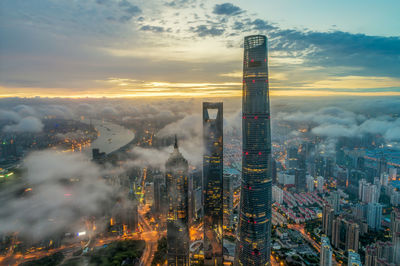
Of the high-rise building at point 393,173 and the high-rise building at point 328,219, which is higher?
the high-rise building at point 393,173

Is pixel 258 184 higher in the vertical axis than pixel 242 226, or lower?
higher

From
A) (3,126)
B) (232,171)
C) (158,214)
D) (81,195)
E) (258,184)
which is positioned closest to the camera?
(3,126)

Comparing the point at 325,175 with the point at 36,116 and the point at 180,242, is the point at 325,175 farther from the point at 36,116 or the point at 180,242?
the point at 36,116

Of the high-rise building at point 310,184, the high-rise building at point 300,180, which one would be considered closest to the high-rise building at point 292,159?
the high-rise building at point 300,180

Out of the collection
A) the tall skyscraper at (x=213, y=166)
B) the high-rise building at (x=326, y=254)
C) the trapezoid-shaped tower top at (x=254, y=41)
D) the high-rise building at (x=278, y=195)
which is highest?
the trapezoid-shaped tower top at (x=254, y=41)

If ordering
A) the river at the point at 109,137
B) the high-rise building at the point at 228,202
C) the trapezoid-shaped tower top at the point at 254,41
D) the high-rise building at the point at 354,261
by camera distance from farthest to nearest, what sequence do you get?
the high-rise building at the point at 228,202
the river at the point at 109,137
the trapezoid-shaped tower top at the point at 254,41
the high-rise building at the point at 354,261

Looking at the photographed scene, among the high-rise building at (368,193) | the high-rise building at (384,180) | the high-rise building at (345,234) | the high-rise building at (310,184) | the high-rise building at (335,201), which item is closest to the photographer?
the high-rise building at (345,234)

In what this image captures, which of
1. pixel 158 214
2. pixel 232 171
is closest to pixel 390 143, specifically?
pixel 232 171

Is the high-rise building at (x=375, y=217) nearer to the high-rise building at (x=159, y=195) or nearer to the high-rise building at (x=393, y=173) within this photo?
the high-rise building at (x=393, y=173)

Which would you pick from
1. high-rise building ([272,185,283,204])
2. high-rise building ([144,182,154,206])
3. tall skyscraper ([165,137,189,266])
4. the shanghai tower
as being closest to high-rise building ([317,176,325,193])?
high-rise building ([272,185,283,204])

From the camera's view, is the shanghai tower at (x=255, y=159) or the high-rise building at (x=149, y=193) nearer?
the shanghai tower at (x=255, y=159)
